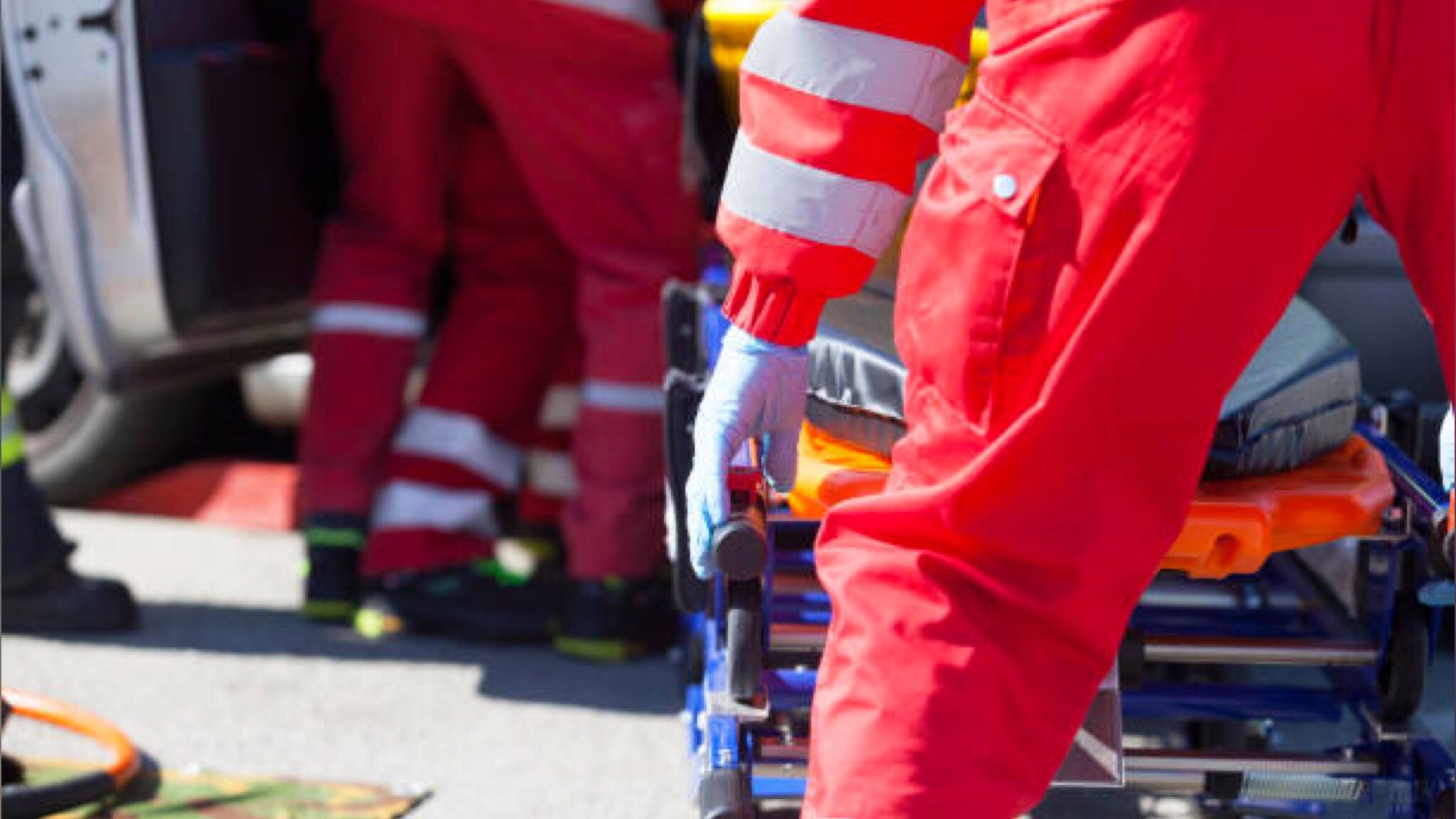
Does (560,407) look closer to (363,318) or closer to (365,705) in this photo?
(363,318)

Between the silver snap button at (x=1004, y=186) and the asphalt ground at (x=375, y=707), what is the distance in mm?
1075

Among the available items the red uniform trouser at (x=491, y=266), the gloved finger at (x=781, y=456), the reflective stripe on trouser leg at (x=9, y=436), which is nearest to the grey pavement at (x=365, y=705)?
the red uniform trouser at (x=491, y=266)

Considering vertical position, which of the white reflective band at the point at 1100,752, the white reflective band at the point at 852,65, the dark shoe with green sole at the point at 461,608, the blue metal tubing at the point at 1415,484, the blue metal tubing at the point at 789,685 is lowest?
the dark shoe with green sole at the point at 461,608

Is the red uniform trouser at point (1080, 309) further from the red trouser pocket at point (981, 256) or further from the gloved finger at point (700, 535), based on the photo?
the gloved finger at point (700, 535)

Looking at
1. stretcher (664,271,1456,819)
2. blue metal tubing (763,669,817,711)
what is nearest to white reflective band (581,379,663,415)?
stretcher (664,271,1456,819)

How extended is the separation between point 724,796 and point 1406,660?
885 mm

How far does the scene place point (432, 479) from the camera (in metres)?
3.72

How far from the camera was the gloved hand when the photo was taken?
1988 millimetres

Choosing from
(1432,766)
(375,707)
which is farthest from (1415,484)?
(375,707)

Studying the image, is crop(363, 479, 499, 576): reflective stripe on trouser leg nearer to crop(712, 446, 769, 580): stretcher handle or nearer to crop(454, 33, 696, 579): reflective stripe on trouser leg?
crop(454, 33, 696, 579): reflective stripe on trouser leg

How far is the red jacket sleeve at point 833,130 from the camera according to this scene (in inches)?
72.5

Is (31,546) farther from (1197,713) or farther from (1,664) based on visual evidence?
(1197,713)

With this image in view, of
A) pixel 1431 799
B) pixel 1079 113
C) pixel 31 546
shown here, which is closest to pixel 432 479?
pixel 31 546

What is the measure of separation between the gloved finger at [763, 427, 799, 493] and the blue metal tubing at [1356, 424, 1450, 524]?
73 centimetres
